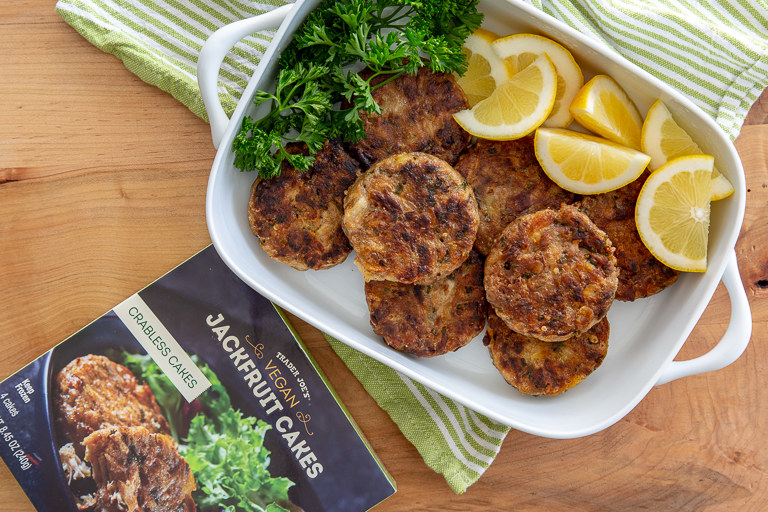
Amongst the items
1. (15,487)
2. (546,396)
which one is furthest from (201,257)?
(546,396)

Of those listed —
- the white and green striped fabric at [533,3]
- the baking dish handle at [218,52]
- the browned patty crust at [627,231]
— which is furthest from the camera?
the white and green striped fabric at [533,3]

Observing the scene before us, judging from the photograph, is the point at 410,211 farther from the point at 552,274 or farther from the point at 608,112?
the point at 608,112

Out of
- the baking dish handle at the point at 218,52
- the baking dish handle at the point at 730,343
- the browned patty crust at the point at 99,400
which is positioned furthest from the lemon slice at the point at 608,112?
the browned patty crust at the point at 99,400

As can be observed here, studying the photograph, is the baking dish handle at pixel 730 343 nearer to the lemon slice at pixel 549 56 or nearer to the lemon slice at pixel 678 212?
the lemon slice at pixel 678 212

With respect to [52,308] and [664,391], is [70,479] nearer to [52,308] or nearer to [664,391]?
[52,308]

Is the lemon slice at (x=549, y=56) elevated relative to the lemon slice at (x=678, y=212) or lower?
elevated

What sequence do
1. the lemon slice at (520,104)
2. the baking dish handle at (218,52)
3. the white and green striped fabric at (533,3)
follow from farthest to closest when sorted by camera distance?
the white and green striped fabric at (533,3)
the lemon slice at (520,104)
the baking dish handle at (218,52)
